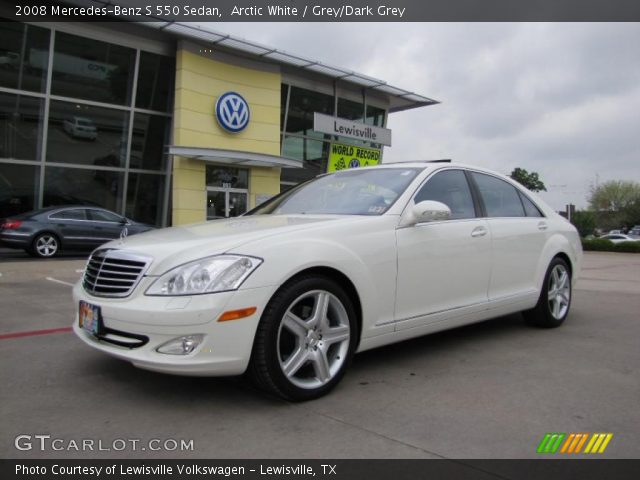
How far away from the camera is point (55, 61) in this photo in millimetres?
16047

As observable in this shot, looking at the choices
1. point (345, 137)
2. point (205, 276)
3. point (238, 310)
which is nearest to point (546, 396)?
point (238, 310)

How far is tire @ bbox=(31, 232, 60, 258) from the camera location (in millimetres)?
13148

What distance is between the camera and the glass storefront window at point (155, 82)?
17750 mm

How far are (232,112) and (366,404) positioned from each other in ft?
54.8

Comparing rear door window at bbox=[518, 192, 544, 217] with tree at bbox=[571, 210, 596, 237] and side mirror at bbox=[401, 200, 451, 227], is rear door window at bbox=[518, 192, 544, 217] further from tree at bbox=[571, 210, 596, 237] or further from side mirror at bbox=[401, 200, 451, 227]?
tree at bbox=[571, 210, 596, 237]

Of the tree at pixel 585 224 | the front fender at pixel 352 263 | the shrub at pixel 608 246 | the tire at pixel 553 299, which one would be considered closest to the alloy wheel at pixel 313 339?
the front fender at pixel 352 263

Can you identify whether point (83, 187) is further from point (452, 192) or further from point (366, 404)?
point (366, 404)

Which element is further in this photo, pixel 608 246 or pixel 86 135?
pixel 608 246

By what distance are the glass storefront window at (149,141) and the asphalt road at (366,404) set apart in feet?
45.8

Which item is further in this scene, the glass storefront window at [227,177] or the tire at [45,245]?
the glass storefront window at [227,177]

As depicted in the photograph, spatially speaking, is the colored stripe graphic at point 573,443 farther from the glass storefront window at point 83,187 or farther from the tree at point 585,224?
the tree at point 585,224

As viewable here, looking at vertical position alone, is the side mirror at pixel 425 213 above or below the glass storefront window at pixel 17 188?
below

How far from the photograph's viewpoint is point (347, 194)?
4.32m

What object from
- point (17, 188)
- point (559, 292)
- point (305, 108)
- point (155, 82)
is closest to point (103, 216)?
point (17, 188)
